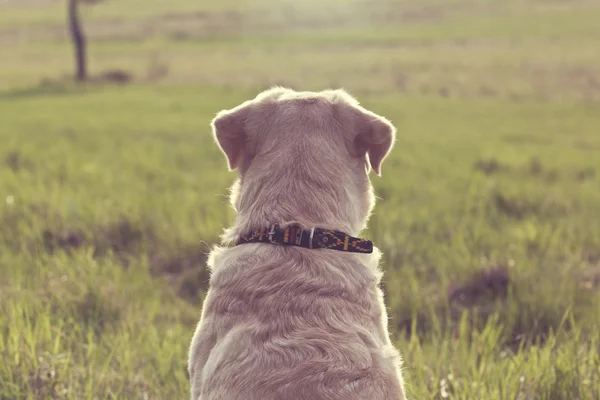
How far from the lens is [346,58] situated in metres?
38.6

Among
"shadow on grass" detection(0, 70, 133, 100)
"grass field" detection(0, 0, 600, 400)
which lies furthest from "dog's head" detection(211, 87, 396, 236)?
"shadow on grass" detection(0, 70, 133, 100)

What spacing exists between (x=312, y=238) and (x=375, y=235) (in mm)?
3583

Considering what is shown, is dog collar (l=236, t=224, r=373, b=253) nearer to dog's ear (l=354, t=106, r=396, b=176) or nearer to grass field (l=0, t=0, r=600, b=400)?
dog's ear (l=354, t=106, r=396, b=176)

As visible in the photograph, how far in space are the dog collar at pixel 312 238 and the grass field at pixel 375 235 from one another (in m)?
0.91

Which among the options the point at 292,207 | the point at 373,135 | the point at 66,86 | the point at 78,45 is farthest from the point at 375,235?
the point at 78,45

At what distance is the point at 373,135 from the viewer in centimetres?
303

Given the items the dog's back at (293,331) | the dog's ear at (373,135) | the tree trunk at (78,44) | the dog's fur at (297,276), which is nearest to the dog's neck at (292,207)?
the dog's fur at (297,276)

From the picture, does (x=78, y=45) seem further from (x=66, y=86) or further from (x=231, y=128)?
(x=231, y=128)

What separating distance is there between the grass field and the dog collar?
91 centimetres

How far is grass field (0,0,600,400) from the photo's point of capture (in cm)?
355

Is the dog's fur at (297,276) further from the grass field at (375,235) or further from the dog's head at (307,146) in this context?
the grass field at (375,235)

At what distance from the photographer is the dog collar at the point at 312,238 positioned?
2.71 metres

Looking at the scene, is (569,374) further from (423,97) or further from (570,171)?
(423,97)

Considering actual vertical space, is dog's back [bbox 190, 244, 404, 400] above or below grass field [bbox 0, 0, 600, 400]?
above
